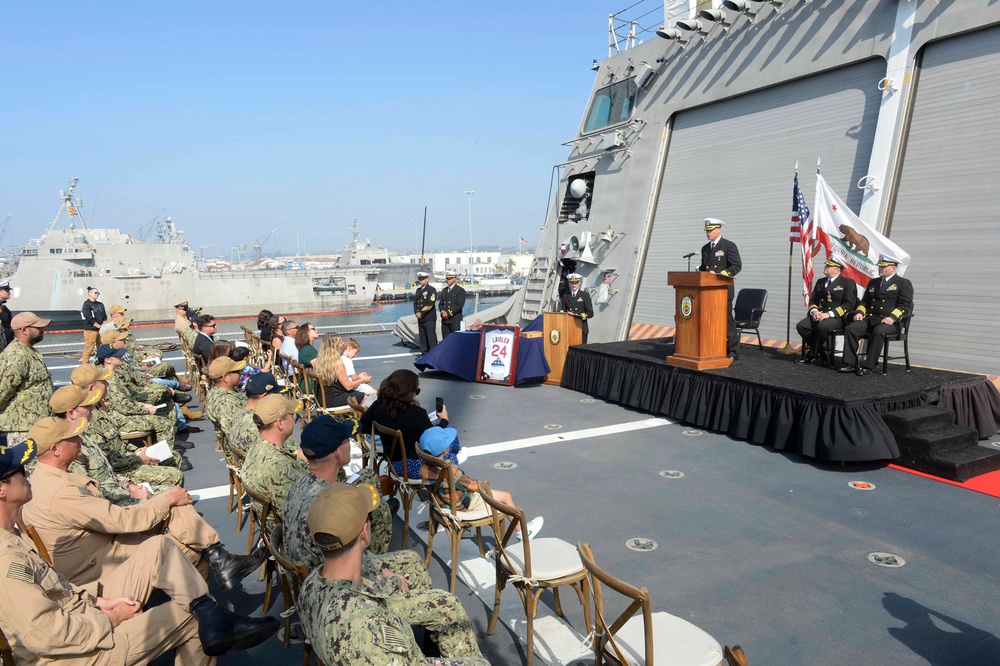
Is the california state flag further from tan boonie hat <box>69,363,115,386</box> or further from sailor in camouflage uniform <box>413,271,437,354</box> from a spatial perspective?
tan boonie hat <box>69,363,115,386</box>

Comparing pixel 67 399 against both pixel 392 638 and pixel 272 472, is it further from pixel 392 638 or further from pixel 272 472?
pixel 392 638

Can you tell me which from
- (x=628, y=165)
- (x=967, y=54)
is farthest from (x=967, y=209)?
(x=628, y=165)

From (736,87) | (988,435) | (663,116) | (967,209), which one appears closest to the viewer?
(988,435)

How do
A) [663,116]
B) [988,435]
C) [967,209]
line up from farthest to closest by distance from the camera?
[663,116] < [967,209] < [988,435]

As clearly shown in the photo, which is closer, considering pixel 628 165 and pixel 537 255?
pixel 628 165

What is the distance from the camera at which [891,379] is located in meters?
6.39

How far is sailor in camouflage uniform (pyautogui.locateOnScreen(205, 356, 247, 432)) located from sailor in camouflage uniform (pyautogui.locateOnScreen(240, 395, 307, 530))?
4.65 feet

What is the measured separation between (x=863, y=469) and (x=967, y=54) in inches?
204

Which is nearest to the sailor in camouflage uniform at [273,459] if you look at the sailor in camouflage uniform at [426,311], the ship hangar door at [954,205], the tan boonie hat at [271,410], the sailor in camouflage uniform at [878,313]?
the tan boonie hat at [271,410]

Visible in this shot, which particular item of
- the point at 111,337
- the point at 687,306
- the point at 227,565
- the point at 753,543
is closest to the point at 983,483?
the point at 753,543

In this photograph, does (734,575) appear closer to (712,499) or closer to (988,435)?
(712,499)

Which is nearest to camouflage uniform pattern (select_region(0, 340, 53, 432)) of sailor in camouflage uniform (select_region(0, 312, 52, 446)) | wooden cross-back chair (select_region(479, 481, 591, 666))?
sailor in camouflage uniform (select_region(0, 312, 52, 446))

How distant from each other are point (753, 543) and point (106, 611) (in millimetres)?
3633

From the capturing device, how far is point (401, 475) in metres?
4.40
